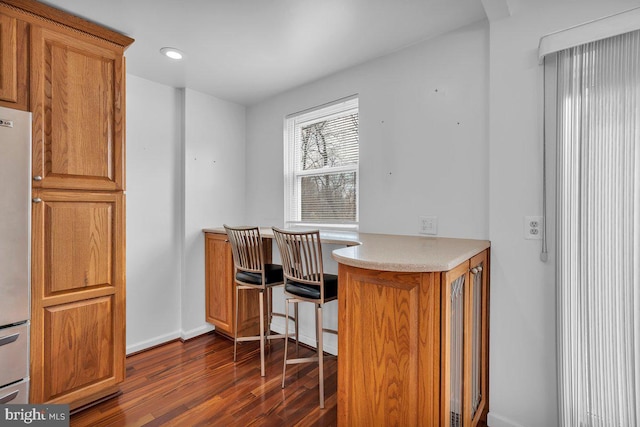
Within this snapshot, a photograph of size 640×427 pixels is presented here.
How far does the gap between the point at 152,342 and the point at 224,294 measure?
76 cm

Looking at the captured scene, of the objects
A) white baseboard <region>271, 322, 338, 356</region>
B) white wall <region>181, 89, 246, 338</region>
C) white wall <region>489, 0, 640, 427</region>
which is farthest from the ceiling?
white baseboard <region>271, 322, 338, 356</region>

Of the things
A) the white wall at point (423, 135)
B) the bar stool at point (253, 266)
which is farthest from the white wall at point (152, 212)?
the white wall at point (423, 135)

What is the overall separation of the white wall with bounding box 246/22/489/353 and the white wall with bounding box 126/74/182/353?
1.36 metres

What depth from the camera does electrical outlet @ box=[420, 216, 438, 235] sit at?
2.05 m

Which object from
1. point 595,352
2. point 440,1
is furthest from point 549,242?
point 440,1

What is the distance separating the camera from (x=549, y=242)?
1559 millimetres

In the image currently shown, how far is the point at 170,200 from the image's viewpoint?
2.94 m

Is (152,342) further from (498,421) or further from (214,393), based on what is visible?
(498,421)

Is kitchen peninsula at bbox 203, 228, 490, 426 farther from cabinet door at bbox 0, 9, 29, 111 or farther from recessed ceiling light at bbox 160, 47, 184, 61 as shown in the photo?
recessed ceiling light at bbox 160, 47, 184, 61

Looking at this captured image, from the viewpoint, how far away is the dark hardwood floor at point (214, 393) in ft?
5.83

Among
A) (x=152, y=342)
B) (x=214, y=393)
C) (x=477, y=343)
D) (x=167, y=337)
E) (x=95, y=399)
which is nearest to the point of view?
(x=477, y=343)

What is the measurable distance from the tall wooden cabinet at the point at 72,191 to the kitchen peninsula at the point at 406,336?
1.53 m

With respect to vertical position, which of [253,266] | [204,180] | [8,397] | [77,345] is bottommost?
[8,397]

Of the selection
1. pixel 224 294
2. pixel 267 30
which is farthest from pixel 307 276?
pixel 267 30
